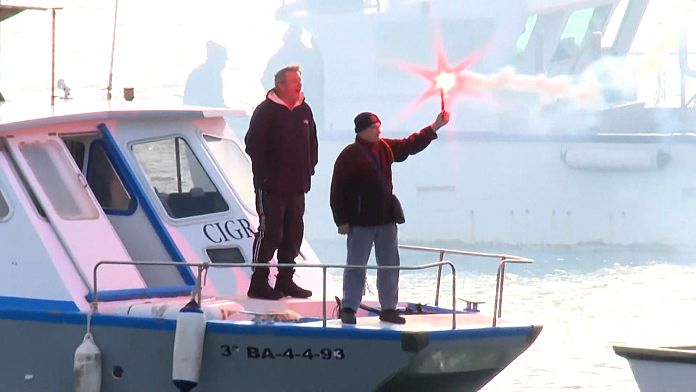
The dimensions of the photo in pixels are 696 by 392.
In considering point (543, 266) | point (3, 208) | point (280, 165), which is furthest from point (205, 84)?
point (280, 165)

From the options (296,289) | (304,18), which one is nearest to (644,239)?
(304,18)

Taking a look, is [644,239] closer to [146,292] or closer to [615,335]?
[615,335]

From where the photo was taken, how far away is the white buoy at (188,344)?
41.3 ft

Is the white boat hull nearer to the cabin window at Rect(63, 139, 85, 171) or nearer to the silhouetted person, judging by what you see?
the cabin window at Rect(63, 139, 85, 171)

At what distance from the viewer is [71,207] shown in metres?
13.9

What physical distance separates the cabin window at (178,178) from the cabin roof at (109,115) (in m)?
0.25

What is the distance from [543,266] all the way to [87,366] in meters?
29.1

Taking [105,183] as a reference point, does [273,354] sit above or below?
below

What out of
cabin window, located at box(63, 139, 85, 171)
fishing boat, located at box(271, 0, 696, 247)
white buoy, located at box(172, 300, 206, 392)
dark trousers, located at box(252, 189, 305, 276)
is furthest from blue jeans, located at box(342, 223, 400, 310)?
fishing boat, located at box(271, 0, 696, 247)

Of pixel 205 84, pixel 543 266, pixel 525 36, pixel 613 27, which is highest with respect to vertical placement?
pixel 613 27

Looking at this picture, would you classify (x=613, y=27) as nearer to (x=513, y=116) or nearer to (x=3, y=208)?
(x=513, y=116)

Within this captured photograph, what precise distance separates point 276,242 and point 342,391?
1.60 metres

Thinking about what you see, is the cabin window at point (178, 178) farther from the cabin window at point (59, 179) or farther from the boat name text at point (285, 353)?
the boat name text at point (285, 353)

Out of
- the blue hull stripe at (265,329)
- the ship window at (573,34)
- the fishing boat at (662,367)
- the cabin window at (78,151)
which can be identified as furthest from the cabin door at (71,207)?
the ship window at (573,34)
